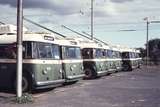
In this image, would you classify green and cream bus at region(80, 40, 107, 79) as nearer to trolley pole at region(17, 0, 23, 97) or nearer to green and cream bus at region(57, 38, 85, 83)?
green and cream bus at region(57, 38, 85, 83)

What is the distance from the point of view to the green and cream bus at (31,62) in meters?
18.8

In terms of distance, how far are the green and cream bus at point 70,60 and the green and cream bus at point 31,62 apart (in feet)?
8.71

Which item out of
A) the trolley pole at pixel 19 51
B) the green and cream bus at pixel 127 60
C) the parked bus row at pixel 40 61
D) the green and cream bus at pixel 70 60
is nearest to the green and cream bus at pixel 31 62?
the parked bus row at pixel 40 61

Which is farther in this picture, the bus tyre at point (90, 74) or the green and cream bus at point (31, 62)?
the bus tyre at point (90, 74)

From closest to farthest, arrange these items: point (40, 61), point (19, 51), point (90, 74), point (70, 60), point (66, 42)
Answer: point (19, 51) → point (40, 61) → point (70, 60) → point (66, 42) → point (90, 74)

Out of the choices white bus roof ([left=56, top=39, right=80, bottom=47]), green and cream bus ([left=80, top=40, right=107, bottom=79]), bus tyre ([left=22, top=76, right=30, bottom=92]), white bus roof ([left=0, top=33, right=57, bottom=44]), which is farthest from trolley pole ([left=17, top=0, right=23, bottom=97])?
green and cream bus ([left=80, top=40, right=107, bottom=79])

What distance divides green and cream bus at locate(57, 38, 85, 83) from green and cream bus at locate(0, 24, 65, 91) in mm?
2655

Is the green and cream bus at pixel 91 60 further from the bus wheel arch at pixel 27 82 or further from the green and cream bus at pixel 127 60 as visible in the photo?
the green and cream bus at pixel 127 60

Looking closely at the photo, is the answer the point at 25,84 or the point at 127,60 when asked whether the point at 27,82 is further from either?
the point at 127,60

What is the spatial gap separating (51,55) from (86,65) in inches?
402

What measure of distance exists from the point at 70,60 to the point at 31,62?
5270 mm

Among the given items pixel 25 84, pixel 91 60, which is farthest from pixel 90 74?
pixel 25 84

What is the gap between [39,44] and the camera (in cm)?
1948

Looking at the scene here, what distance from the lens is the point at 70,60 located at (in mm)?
23812
